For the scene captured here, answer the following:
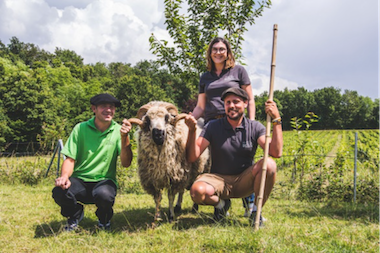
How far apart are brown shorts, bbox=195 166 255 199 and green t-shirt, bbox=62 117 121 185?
55.9 inches

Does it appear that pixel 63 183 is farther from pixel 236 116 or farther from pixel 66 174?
pixel 236 116

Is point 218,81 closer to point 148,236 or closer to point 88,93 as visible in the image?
point 148,236

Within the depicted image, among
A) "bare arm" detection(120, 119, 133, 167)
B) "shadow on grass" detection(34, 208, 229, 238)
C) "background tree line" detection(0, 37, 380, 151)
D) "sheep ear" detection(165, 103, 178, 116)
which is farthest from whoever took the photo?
"background tree line" detection(0, 37, 380, 151)

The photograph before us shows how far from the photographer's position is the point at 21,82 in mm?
33750

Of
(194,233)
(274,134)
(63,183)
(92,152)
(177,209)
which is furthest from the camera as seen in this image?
(177,209)

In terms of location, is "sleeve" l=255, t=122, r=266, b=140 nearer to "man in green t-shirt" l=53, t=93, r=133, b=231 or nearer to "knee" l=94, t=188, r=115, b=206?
"man in green t-shirt" l=53, t=93, r=133, b=231

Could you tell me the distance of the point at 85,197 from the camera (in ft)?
13.0

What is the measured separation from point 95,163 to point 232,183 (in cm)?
206

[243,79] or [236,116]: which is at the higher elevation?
[243,79]

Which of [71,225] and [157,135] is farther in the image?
[71,225]

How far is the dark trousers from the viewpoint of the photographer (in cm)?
377

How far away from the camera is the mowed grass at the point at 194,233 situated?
9.05 ft

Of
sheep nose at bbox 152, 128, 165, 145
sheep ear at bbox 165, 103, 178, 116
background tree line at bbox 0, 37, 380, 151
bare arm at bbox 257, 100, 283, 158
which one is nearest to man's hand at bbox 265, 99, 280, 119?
bare arm at bbox 257, 100, 283, 158

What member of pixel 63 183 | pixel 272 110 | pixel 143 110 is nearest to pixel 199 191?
pixel 272 110
